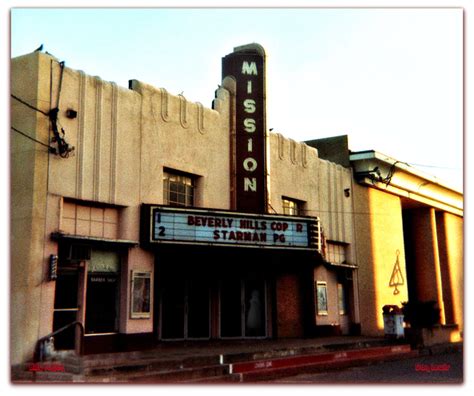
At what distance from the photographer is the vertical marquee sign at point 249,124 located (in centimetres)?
1911

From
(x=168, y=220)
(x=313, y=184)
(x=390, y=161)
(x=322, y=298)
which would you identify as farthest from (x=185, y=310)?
(x=390, y=161)

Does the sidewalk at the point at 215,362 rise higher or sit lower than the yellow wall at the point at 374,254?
lower

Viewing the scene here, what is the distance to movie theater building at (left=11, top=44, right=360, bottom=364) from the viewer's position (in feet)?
45.1

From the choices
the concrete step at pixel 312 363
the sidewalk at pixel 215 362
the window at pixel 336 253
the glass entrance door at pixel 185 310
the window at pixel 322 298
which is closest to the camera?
the sidewalk at pixel 215 362

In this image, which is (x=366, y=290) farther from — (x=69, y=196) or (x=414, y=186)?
(x=69, y=196)

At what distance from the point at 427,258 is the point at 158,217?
18.6 metres

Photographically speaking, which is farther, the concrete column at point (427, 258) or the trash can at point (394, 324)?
the concrete column at point (427, 258)

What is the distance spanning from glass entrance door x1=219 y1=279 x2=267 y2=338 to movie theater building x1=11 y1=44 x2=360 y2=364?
1.5 inches

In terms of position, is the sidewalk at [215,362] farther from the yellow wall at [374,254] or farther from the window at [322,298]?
the yellow wall at [374,254]

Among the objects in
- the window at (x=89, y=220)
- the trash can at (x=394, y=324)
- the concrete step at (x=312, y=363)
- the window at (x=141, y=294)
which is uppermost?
the window at (x=89, y=220)

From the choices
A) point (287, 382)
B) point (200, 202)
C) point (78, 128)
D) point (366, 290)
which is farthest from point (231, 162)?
point (366, 290)

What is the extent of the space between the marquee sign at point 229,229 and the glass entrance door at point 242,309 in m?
2.83

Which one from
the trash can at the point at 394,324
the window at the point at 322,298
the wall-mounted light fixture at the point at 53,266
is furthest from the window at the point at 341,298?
the wall-mounted light fixture at the point at 53,266

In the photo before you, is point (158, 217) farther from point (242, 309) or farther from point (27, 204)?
point (242, 309)
